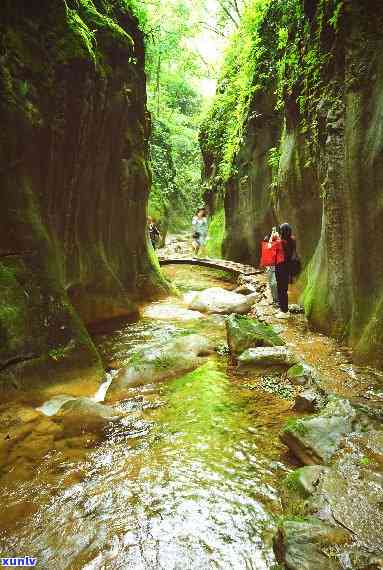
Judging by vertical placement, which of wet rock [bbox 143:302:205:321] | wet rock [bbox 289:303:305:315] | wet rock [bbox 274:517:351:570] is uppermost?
wet rock [bbox 289:303:305:315]

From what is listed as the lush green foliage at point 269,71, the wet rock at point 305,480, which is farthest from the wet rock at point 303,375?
the lush green foliage at point 269,71

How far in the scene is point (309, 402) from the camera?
454 cm

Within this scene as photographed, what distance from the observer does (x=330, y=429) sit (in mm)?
3693

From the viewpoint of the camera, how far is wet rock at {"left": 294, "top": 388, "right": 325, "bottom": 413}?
450 cm

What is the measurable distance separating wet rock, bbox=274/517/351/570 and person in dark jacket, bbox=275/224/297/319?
5.97m

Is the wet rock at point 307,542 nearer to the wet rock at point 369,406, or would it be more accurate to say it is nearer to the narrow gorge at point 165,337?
the narrow gorge at point 165,337

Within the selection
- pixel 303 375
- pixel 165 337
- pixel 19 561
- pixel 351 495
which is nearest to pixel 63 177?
pixel 165 337

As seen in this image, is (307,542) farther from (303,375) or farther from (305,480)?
(303,375)

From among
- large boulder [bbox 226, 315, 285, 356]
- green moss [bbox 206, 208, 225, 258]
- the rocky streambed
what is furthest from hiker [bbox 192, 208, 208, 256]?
the rocky streambed

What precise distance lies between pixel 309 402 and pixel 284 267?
13.8ft

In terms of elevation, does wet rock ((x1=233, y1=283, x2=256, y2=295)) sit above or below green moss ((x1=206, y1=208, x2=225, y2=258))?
below

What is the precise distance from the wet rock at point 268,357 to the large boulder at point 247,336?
1.01 ft

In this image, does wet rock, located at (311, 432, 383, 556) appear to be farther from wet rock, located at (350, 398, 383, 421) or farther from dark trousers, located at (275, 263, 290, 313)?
dark trousers, located at (275, 263, 290, 313)

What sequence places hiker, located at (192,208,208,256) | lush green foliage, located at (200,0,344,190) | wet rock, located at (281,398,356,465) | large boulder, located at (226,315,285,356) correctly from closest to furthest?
wet rock, located at (281,398,356,465)
large boulder, located at (226,315,285,356)
lush green foliage, located at (200,0,344,190)
hiker, located at (192,208,208,256)
